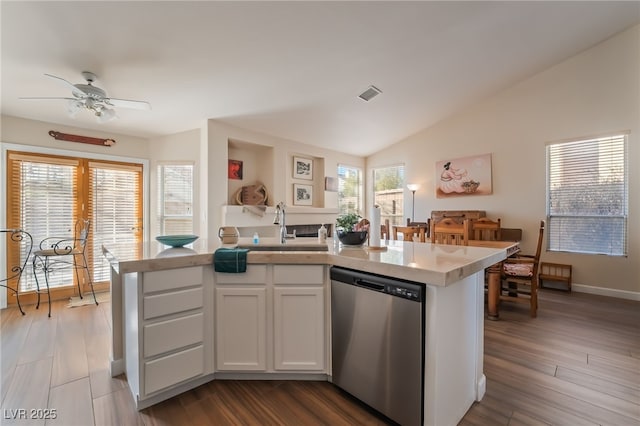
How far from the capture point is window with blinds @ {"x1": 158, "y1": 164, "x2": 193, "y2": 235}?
4520mm

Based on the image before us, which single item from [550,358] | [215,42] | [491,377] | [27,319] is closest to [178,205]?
[27,319]

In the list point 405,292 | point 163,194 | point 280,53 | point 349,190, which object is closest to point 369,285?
point 405,292

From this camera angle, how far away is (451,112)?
5242 mm

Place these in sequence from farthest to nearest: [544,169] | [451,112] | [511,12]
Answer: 1. [451,112]
2. [544,169]
3. [511,12]

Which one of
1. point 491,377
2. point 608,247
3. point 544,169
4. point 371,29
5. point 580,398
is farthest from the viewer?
point 544,169

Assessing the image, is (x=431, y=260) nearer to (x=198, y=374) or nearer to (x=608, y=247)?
(x=198, y=374)

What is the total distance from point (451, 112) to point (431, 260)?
4619mm

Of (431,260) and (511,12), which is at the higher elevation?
(511,12)

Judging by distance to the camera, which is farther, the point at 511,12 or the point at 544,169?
the point at 544,169

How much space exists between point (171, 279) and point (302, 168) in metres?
4.01

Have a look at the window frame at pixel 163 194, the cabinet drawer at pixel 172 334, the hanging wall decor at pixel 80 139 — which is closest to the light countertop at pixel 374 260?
the cabinet drawer at pixel 172 334

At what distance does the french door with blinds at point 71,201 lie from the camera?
3.62 m

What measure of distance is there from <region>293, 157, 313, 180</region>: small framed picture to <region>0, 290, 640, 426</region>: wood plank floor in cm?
366

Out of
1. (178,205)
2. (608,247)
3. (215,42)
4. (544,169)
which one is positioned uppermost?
(215,42)
